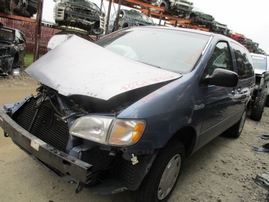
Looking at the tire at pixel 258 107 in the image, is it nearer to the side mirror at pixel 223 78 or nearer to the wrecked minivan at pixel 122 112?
the wrecked minivan at pixel 122 112

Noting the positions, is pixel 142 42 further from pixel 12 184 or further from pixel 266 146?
pixel 12 184

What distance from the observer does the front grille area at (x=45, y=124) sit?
6.00 ft

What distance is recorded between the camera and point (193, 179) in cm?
277

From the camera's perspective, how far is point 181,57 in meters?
2.42

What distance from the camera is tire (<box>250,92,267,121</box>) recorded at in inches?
216

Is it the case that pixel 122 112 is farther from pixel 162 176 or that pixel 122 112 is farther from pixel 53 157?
pixel 162 176

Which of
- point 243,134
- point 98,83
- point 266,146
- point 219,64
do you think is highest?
point 219,64

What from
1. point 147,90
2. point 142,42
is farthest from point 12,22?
point 147,90

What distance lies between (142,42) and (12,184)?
2.08 meters

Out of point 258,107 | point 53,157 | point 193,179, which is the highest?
point 53,157

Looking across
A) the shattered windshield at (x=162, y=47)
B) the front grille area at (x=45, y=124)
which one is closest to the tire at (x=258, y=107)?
the shattered windshield at (x=162, y=47)

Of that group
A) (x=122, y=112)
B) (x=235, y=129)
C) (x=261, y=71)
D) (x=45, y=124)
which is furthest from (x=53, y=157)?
(x=261, y=71)

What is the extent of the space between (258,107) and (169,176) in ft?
15.1

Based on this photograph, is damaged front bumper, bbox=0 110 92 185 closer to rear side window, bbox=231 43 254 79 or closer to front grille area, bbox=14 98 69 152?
front grille area, bbox=14 98 69 152
